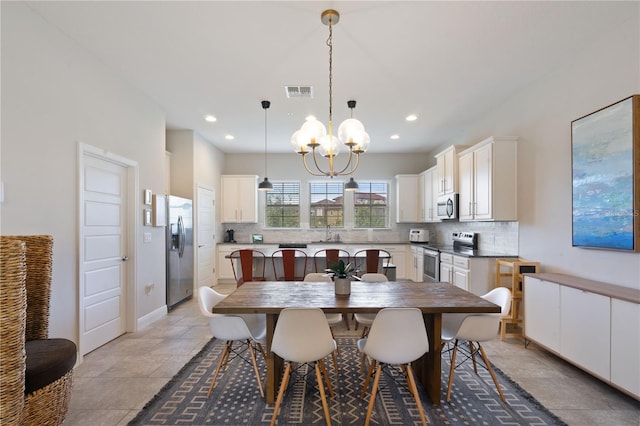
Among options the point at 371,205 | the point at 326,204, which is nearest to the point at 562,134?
the point at 371,205

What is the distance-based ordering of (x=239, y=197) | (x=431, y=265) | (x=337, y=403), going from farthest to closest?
(x=239, y=197)
(x=431, y=265)
(x=337, y=403)

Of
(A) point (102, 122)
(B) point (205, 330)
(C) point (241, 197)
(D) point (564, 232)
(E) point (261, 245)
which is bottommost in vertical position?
(B) point (205, 330)

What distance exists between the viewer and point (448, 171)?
498cm

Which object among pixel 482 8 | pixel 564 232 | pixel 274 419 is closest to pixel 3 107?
pixel 274 419

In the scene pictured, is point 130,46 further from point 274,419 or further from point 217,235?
point 217,235

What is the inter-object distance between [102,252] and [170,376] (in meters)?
1.51

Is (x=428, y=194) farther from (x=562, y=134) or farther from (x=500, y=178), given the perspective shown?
(x=562, y=134)

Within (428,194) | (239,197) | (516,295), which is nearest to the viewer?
(516,295)

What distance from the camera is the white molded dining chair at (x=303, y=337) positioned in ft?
5.97

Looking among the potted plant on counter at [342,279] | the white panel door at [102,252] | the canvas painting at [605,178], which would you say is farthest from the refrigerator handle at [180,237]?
the canvas painting at [605,178]

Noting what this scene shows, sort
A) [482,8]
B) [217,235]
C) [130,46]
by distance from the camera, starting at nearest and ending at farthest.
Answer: [482,8] < [130,46] < [217,235]

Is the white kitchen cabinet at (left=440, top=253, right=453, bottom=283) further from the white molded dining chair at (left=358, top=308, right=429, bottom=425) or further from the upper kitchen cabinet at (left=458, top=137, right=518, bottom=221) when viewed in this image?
the white molded dining chair at (left=358, top=308, right=429, bottom=425)

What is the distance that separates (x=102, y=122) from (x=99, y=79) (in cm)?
43

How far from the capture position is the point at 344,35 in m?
2.52
